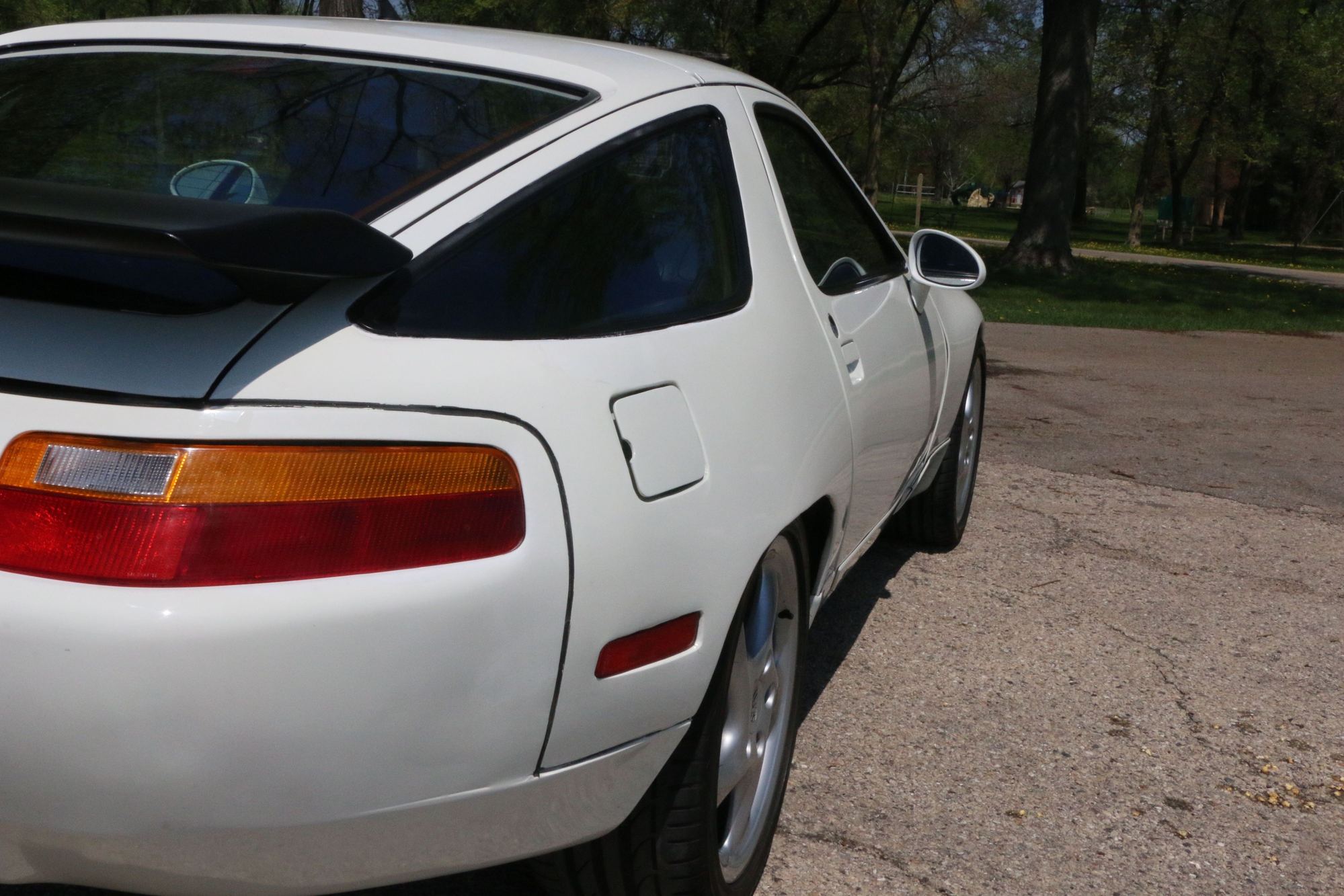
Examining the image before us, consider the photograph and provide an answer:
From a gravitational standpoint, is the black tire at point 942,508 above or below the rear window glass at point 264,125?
below

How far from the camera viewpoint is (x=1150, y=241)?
43688mm

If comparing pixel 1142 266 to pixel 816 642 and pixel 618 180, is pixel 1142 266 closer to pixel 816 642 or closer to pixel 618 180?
pixel 816 642

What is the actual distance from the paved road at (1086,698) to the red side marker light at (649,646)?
0.84 meters

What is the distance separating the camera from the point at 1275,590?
16.3 ft

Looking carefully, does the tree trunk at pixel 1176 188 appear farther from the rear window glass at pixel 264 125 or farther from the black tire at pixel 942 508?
the rear window glass at pixel 264 125

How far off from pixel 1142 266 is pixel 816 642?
21300 millimetres

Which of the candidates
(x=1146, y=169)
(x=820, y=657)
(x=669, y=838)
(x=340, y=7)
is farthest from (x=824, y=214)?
(x=1146, y=169)

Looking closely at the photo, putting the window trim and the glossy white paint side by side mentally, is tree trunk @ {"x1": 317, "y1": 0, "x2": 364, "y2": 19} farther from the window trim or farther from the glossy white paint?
the glossy white paint

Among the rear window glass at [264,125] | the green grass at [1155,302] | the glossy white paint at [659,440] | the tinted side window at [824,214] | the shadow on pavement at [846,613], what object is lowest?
the green grass at [1155,302]

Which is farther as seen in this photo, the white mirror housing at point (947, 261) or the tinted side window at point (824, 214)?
the white mirror housing at point (947, 261)

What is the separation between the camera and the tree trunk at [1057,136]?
18984mm

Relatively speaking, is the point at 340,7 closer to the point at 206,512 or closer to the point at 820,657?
the point at 820,657

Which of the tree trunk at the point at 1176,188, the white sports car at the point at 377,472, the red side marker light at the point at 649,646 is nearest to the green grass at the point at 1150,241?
the tree trunk at the point at 1176,188

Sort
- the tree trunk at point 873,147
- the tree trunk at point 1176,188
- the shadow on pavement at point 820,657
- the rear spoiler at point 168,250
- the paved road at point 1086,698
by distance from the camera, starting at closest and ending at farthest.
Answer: the rear spoiler at point 168,250
the shadow on pavement at point 820,657
the paved road at point 1086,698
the tree trunk at point 873,147
the tree trunk at point 1176,188
